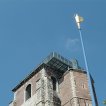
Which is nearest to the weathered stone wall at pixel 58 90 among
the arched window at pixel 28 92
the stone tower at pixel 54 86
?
the stone tower at pixel 54 86

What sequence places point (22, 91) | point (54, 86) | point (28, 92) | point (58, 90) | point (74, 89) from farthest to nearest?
point (22, 91) < point (28, 92) < point (54, 86) < point (58, 90) < point (74, 89)

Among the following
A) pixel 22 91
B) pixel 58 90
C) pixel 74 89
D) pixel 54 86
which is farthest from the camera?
pixel 22 91

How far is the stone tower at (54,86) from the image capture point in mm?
32906

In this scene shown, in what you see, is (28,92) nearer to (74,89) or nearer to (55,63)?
(55,63)

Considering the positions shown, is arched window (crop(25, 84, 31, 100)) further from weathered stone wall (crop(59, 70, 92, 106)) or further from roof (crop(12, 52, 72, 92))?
weathered stone wall (crop(59, 70, 92, 106))

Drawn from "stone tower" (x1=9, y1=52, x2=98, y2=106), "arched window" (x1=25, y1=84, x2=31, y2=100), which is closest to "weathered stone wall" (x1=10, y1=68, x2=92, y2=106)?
"stone tower" (x1=9, y1=52, x2=98, y2=106)

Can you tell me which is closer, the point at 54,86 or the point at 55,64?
the point at 54,86

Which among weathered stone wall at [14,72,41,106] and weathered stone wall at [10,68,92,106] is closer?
weathered stone wall at [10,68,92,106]

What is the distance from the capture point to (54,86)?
3612 centimetres

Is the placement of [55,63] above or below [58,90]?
above

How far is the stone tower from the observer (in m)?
32.9

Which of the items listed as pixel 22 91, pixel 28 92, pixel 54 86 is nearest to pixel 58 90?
pixel 54 86

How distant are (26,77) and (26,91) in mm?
1625

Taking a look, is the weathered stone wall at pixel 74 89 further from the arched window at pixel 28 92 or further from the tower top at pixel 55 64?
the arched window at pixel 28 92
